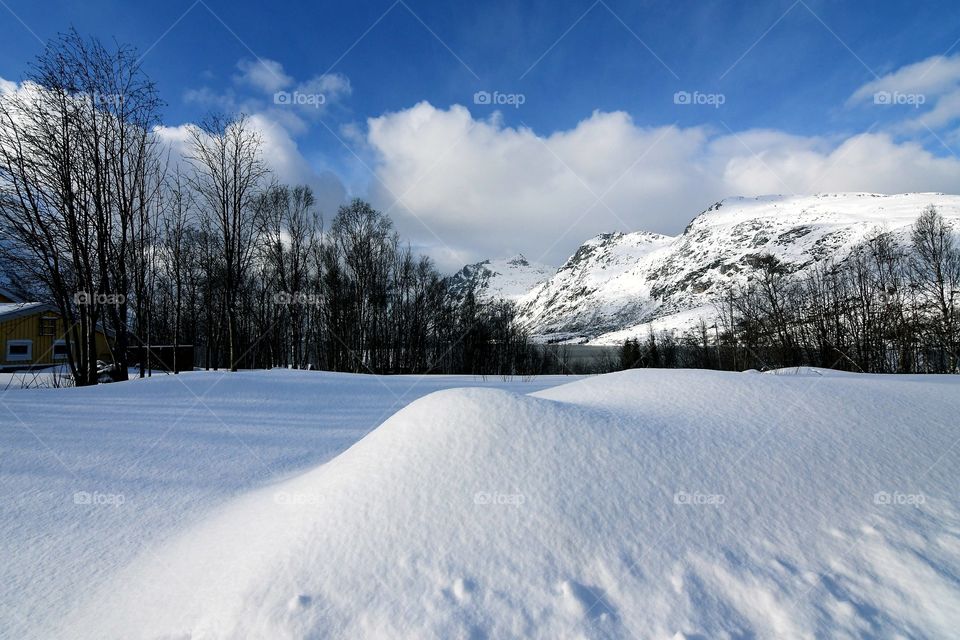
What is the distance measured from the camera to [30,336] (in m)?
20.2

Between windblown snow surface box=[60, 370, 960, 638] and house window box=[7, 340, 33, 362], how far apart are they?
86.2 ft

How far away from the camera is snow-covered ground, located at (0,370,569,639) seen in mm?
2381

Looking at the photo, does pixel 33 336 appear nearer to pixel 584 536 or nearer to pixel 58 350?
pixel 58 350

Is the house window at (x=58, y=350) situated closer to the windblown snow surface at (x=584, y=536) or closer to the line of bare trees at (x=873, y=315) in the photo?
the windblown snow surface at (x=584, y=536)

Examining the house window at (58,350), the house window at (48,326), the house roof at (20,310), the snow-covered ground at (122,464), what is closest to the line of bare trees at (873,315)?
the snow-covered ground at (122,464)

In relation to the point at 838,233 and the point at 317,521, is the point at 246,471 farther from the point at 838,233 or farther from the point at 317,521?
the point at 838,233

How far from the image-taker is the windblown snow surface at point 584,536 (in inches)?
70.8

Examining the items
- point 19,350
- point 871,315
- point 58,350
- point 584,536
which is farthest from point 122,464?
point 871,315

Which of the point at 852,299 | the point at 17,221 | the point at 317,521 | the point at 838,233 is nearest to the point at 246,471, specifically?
the point at 317,521

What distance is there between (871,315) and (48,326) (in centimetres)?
4543

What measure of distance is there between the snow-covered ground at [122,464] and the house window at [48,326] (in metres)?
20.4

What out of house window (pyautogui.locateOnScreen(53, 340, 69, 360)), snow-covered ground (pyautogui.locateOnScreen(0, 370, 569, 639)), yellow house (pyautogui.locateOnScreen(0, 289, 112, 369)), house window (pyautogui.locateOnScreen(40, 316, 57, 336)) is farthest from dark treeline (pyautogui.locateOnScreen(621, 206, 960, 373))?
house window (pyautogui.locateOnScreen(40, 316, 57, 336))

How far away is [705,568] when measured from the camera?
198 cm

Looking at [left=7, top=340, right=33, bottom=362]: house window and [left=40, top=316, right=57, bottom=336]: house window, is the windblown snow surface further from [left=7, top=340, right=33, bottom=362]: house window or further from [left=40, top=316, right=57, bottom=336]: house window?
[left=40, top=316, right=57, bottom=336]: house window
